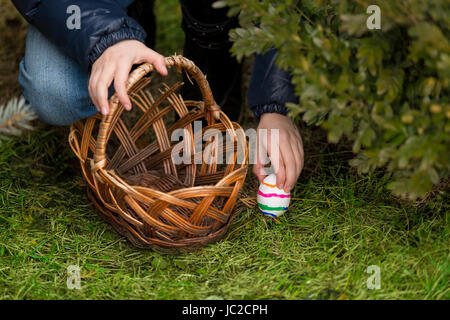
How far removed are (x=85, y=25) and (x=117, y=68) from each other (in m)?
0.26

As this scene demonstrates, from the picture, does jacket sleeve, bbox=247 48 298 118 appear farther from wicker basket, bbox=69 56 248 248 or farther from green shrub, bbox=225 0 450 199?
green shrub, bbox=225 0 450 199

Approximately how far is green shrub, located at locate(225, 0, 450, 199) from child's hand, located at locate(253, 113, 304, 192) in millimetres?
325

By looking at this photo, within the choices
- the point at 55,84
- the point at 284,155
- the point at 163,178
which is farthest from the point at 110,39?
the point at 284,155

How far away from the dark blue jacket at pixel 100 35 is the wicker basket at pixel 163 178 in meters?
0.15

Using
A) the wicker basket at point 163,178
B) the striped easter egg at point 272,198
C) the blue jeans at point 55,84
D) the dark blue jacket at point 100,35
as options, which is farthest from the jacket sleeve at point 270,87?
the blue jeans at point 55,84

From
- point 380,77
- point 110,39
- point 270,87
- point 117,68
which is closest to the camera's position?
point 380,77

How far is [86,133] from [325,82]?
0.86 metres

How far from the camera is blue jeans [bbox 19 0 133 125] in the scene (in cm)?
158

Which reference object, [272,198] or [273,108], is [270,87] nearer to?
[273,108]

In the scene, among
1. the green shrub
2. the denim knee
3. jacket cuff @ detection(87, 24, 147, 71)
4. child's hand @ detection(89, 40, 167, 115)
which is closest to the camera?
the green shrub

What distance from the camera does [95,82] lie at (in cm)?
122

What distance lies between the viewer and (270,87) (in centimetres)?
148

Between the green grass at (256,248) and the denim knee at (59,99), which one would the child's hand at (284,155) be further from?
the denim knee at (59,99)

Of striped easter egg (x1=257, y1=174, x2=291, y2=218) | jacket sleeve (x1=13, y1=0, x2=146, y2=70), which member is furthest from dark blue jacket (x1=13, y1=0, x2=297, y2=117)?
striped easter egg (x1=257, y1=174, x2=291, y2=218)
